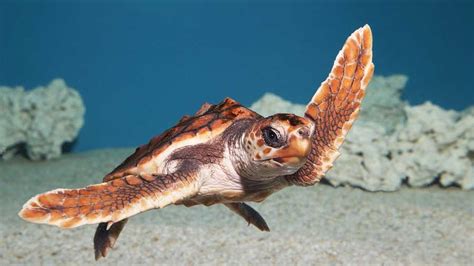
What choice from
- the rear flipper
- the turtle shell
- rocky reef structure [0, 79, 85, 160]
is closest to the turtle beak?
the turtle shell

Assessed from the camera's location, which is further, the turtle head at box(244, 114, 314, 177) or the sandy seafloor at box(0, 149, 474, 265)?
the sandy seafloor at box(0, 149, 474, 265)

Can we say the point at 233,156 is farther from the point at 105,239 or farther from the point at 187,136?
the point at 105,239

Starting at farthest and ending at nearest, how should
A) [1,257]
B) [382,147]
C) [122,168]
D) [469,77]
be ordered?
[469,77]
[382,147]
[1,257]
[122,168]

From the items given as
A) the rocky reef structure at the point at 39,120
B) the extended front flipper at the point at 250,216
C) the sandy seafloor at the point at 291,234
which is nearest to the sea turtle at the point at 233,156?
the extended front flipper at the point at 250,216

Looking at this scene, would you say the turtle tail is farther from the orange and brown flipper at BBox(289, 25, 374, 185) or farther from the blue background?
the blue background

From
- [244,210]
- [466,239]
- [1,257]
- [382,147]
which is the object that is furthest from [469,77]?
[1,257]

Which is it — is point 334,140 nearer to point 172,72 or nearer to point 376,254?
point 376,254
